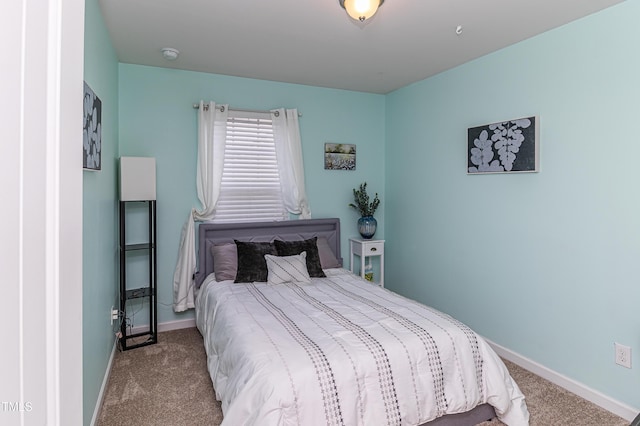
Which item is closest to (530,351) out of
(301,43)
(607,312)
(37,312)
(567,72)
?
(607,312)

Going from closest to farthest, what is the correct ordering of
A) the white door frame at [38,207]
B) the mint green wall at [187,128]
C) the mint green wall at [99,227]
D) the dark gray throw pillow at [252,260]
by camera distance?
1. the white door frame at [38,207]
2. the mint green wall at [99,227]
3. the dark gray throw pillow at [252,260]
4. the mint green wall at [187,128]

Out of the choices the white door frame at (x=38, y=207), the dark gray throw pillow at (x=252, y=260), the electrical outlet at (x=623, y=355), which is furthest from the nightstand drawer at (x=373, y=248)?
the white door frame at (x=38, y=207)

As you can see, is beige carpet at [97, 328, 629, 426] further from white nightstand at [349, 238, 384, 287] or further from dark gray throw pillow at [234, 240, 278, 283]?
white nightstand at [349, 238, 384, 287]

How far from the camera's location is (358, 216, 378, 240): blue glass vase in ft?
14.0

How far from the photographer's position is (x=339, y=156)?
4.34 meters

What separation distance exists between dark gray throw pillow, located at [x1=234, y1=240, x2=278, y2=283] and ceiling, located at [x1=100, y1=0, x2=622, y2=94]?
68.5 inches

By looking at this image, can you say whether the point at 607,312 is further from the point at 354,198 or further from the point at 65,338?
the point at 65,338

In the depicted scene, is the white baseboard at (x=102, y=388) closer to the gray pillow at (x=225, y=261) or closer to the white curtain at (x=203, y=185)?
the white curtain at (x=203, y=185)

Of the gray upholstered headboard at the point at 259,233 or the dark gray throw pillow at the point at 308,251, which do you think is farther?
the gray upholstered headboard at the point at 259,233

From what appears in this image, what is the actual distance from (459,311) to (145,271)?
10.2 feet

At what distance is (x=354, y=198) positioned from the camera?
4.44 metres

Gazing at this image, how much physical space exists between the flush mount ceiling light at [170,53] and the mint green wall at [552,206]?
2.53m

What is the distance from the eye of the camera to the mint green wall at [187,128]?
11.3 ft

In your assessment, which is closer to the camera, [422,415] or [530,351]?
[422,415]
